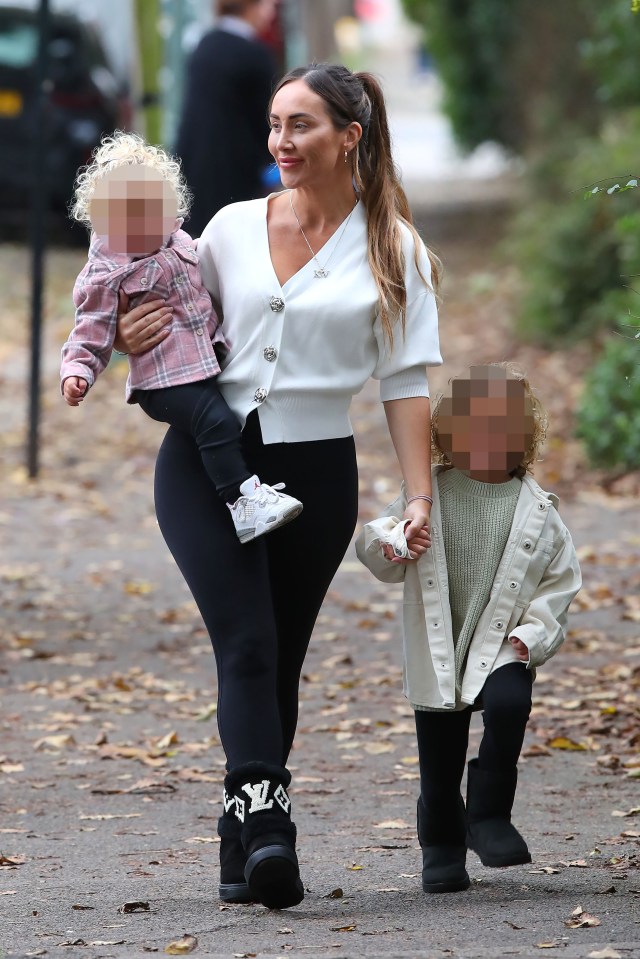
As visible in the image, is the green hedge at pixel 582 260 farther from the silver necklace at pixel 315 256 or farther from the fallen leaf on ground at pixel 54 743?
the silver necklace at pixel 315 256

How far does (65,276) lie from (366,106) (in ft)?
40.4

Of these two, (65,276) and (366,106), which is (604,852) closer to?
(366,106)

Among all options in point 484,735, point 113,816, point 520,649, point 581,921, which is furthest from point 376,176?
point 113,816

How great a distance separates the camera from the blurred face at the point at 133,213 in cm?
371

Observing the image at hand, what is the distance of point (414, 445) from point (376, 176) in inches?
25.6

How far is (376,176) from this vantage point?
3.82 m

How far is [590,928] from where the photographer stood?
Result: 3.41 m

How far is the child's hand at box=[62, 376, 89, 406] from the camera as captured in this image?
3.67 meters

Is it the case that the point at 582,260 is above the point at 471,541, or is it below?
above

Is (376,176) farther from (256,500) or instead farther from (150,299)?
(256,500)

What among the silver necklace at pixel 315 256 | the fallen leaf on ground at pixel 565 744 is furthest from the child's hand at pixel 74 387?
the fallen leaf on ground at pixel 565 744

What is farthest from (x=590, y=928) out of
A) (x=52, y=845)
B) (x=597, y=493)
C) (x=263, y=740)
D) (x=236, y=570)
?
(x=597, y=493)

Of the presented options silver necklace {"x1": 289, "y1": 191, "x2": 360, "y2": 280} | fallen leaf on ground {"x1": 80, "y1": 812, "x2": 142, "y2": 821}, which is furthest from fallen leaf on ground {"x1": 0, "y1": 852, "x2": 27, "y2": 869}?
silver necklace {"x1": 289, "y1": 191, "x2": 360, "y2": 280}

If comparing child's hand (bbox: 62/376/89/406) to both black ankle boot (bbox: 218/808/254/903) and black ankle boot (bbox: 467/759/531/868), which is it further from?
black ankle boot (bbox: 467/759/531/868)
